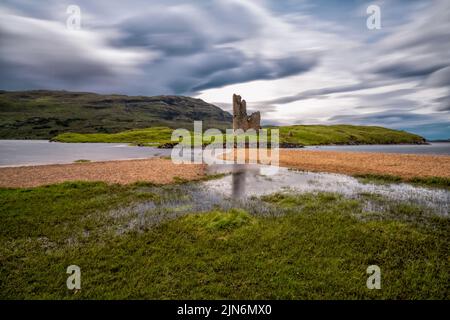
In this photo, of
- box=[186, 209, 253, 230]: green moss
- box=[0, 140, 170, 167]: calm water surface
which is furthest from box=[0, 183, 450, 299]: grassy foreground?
box=[0, 140, 170, 167]: calm water surface

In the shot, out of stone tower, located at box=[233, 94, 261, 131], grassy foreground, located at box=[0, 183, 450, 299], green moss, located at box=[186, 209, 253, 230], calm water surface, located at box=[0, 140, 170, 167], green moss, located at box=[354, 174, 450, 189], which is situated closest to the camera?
grassy foreground, located at box=[0, 183, 450, 299]

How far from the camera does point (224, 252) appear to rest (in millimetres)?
10750

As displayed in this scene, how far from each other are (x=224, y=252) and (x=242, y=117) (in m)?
146

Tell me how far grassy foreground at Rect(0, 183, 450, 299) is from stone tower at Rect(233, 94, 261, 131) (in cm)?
13435

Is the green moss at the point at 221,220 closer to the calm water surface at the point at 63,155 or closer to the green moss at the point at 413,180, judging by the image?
the green moss at the point at 413,180

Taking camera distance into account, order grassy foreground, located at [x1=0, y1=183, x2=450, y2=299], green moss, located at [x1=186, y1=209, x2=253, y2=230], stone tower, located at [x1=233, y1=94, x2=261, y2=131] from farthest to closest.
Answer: stone tower, located at [x1=233, y1=94, x2=261, y2=131] → green moss, located at [x1=186, y1=209, x2=253, y2=230] → grassy foreground, located at [x1=0, y1=183, x2=450, y2=299]

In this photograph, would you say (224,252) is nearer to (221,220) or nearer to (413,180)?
(221,220)

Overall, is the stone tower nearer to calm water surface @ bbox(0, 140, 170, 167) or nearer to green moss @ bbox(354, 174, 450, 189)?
calm water surface @ bbox(0, 140, 170, 167)

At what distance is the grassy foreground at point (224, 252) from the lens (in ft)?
27.1

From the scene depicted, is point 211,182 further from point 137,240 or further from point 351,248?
point 351,248

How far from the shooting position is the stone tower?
484 feet

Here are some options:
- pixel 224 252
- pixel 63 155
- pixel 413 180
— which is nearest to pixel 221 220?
pixel 224 252

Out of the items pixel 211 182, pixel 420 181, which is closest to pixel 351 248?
pixel 211 182

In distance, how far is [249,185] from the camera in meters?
25.8
